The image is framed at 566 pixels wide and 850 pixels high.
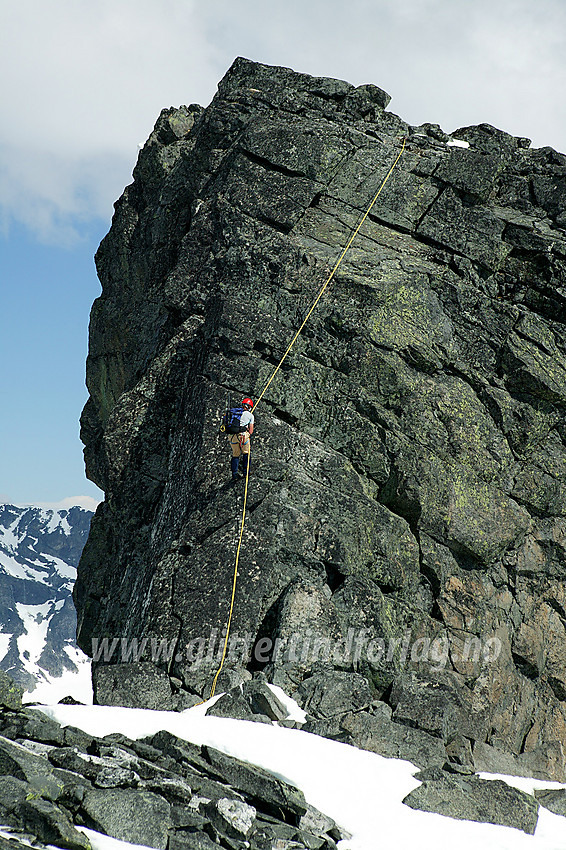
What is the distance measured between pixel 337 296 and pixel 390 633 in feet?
30.6

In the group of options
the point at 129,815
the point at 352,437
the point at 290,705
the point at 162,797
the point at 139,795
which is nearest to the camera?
the point at 129,815

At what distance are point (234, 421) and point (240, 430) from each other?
0.26m

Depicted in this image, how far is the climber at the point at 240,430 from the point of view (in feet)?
62.2

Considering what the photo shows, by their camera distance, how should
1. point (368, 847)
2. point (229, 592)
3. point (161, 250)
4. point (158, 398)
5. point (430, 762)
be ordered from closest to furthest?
point (368, 847) → point (430, 762) → point (229, 592) → point (158, 398) → point (161, 250)

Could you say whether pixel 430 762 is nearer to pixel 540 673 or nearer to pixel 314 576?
pixel 314 576

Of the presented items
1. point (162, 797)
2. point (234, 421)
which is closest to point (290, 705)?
point (162, 797)

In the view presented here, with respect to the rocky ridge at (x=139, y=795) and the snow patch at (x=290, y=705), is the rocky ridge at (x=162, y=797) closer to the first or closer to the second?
the rocky ridge at (x=139, y=795)

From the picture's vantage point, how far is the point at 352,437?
21234 mm

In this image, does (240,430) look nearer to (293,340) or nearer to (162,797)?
(293,340)

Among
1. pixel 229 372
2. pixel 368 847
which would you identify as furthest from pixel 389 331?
pixel 368 847

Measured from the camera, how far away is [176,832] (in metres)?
9.98

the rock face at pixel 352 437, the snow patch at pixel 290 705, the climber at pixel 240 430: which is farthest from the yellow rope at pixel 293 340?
the snow patch at pixel 290 705

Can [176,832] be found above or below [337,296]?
below

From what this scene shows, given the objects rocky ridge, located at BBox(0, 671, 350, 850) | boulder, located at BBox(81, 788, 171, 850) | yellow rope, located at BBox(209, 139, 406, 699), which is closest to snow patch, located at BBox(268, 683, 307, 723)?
yellow rope, located at BBox(209, 139, 406, 699)
